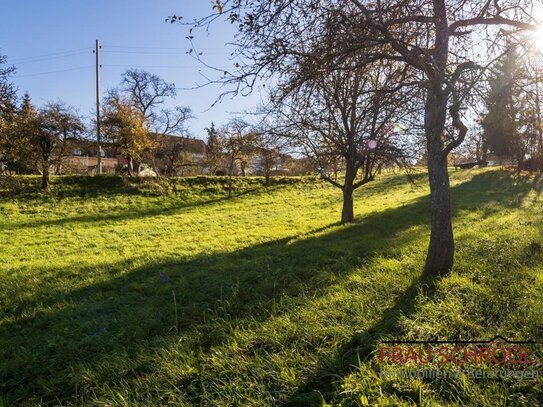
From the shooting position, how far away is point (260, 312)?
4.93 meters

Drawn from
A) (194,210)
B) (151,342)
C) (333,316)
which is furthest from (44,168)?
(333,316)

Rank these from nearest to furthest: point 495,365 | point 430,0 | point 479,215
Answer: point 495,365 → point 430,0 → point 479,215

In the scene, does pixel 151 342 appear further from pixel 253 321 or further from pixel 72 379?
pixel 253 321

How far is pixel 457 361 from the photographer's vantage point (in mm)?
3006

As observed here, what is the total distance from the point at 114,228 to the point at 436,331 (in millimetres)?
14570

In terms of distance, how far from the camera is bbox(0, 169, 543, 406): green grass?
3.12 m

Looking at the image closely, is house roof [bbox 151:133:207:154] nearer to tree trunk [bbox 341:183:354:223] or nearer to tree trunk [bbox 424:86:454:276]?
tree trunk [bbox 341:183:354:223]

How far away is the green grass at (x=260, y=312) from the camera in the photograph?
10.2ft

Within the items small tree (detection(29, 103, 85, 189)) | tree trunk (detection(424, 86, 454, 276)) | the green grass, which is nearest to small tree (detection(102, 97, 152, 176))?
small tree (detection(29, 103, 85, 189))

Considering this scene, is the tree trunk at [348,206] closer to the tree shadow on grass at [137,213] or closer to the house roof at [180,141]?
the tree shadow on grass at [137,213]

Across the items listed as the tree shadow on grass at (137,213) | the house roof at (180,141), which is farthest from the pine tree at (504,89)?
the house roof at (180,141)
